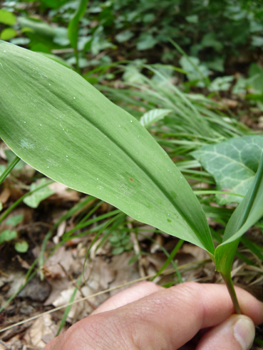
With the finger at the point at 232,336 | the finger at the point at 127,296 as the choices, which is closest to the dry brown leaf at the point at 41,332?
the finger at the point at 127,296

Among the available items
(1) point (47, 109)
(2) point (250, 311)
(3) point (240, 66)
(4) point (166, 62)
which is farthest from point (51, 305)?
(3) point (240, 66)

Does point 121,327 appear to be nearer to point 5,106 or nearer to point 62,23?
point 5,106

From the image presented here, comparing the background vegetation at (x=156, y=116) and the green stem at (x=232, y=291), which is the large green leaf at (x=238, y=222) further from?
the background vegetation at (x=156, y=116)

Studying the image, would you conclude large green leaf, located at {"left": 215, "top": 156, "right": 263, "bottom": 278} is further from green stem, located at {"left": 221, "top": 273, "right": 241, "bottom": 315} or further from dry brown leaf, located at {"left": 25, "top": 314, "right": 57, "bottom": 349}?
dry brown leaf, located at {"left": 25, "top": 314, "right": 57, "bottom": 349}

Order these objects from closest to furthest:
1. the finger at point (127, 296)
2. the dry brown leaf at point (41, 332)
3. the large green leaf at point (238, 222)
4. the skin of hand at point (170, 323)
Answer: the large green leaf at point (238, 222) < the skin of hand at point (170, 323) < the finger at point (127, 296) < the dry brown leaf at point (41, 332)

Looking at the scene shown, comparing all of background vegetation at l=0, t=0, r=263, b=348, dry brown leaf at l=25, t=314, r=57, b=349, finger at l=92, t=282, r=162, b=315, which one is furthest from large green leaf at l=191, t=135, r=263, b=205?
dry brown leaf at l=25, t=314, r=57, b=349

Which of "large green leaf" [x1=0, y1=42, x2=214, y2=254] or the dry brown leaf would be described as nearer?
"large green leaf" [x1=0, y1=42, x2=214, y2=254]

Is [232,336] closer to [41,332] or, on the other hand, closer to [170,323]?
[170,323]
